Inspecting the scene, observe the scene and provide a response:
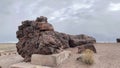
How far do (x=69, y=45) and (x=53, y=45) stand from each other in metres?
6.09

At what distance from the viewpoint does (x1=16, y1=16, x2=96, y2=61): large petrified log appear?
74.8 ft

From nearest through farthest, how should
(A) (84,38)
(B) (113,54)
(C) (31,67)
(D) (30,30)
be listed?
(C) (31,67) < (B) (113,54) < (D) (30,30) < (A) (84,38)

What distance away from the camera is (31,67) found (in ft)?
69.1

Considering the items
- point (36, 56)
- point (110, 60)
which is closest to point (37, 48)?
point (36, 56)

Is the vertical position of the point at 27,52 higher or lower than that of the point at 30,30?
lower

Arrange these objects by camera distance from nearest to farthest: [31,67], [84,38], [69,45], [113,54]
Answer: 1. [31,67]
2. [113,54]
3. [69,45]
4. [84,38]

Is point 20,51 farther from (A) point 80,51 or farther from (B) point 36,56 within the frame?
(A) point 80,51

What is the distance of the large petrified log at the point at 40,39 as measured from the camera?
22.8 metres

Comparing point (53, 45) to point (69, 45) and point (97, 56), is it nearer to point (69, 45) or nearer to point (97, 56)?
point (97, 56)

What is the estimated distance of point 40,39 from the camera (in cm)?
2350

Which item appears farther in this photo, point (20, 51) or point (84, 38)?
point (84, 38)

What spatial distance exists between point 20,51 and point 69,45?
5.79m

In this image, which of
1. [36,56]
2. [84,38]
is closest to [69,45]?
[84,38]

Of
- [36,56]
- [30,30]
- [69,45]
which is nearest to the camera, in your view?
[36,56]
